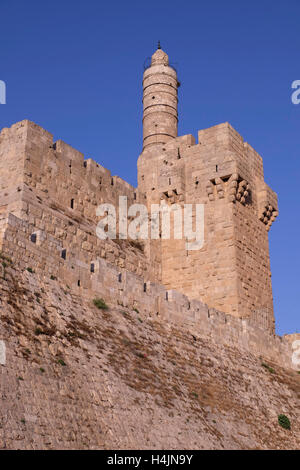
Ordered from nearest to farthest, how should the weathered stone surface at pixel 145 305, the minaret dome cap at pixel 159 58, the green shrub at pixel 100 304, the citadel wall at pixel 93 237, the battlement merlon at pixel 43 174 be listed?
the weathered stone surface at pixel 145 305 < the citadel wall at pixel 93 237 < the green shrub at pixel 100 304 < the battlement merlon at pixel 43 174 < the minaret dome cap at pixel 159 58

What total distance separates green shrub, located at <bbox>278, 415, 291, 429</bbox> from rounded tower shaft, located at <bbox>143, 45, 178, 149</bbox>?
10615 millimetres

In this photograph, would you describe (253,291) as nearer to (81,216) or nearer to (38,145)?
(81,216)

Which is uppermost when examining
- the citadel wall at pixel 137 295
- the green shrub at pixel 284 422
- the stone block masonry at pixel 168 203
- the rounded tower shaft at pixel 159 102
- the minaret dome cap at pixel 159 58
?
the minaret dome cap at pixel 159 58

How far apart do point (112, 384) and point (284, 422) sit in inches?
238

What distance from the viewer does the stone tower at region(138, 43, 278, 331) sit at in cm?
1873

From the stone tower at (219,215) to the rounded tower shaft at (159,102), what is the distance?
59cm

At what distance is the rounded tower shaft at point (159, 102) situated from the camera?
2247 cm

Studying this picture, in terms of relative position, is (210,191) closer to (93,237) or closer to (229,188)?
(229,188)

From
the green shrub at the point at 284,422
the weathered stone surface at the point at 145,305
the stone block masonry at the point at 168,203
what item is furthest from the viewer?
the stone block masonry at the point at 168,203

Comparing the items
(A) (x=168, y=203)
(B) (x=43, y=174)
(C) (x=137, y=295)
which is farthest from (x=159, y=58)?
(C) (x=137, y=295)

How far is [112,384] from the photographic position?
10.3 m

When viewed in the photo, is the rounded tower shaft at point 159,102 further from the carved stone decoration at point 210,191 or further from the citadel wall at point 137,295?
the citadel wall at point 137,295

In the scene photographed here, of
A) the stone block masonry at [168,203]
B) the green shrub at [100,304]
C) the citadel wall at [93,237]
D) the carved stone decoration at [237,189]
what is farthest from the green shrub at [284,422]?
the carved stone decoration at [237,189]

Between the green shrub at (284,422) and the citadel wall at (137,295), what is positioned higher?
the citadel wall at (137,295)
